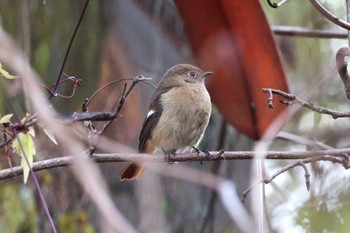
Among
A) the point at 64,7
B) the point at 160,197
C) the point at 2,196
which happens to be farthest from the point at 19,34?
the point at 160,197

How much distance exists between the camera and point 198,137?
4.25 meters

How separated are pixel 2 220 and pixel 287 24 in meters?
3.33

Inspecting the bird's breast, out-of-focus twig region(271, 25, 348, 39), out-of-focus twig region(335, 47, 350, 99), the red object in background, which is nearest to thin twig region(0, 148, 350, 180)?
out-of-focus twig region(335, 47, 350, 99)

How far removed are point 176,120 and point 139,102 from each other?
0.65m

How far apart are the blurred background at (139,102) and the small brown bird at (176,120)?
0.23m

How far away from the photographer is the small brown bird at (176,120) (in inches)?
167

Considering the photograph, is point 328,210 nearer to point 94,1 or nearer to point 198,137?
point 198,137

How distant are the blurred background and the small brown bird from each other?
23 centimetres

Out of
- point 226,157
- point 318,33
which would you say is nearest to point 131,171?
point 226,157

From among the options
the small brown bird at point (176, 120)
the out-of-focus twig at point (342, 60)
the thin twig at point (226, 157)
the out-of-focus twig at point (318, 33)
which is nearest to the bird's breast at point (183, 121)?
the small brown bird at point (176, 120)

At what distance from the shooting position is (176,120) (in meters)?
4.30

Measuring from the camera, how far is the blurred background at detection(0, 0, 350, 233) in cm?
418

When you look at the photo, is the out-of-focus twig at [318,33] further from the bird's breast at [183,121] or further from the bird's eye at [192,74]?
the bird's breast at [183,121]

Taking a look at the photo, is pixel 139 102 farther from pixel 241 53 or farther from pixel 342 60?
pixel 342 60
